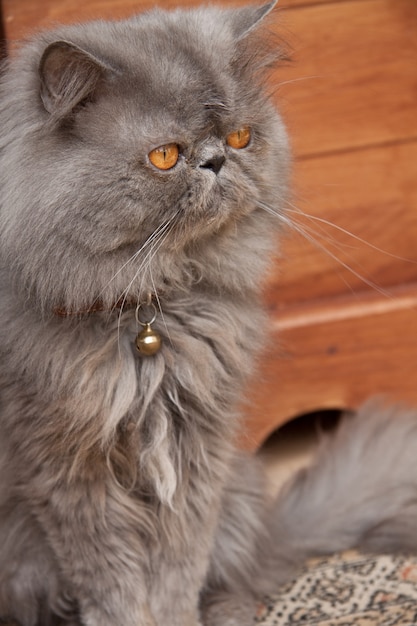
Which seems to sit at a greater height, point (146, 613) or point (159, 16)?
point (159, 16)

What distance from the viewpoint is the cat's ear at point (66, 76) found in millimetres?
1157

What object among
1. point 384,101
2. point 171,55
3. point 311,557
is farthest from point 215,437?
point 384,101

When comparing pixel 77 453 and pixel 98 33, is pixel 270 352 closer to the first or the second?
pixel 77 453

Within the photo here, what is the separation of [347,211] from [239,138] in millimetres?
776

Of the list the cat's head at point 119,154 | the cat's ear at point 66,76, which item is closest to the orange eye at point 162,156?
the cat's head at point 119,154

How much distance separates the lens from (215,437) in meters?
1.44

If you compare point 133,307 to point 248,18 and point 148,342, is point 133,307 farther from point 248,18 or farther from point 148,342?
point 248,18

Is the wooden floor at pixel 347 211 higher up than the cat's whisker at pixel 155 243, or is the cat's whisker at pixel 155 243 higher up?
the wooden floor at pixel 347 211

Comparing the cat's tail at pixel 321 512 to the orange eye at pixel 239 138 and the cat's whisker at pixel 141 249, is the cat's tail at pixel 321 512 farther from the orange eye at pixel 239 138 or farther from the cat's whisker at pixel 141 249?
the orange eye at pixel 239 138

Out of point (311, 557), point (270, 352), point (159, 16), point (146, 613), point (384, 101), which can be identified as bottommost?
point (146, 613)

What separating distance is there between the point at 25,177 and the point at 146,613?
0.72m

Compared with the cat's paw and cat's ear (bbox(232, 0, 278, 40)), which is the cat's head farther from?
the cat's paw

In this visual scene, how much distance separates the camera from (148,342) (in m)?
1.34

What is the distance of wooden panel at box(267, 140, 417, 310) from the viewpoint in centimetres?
199
